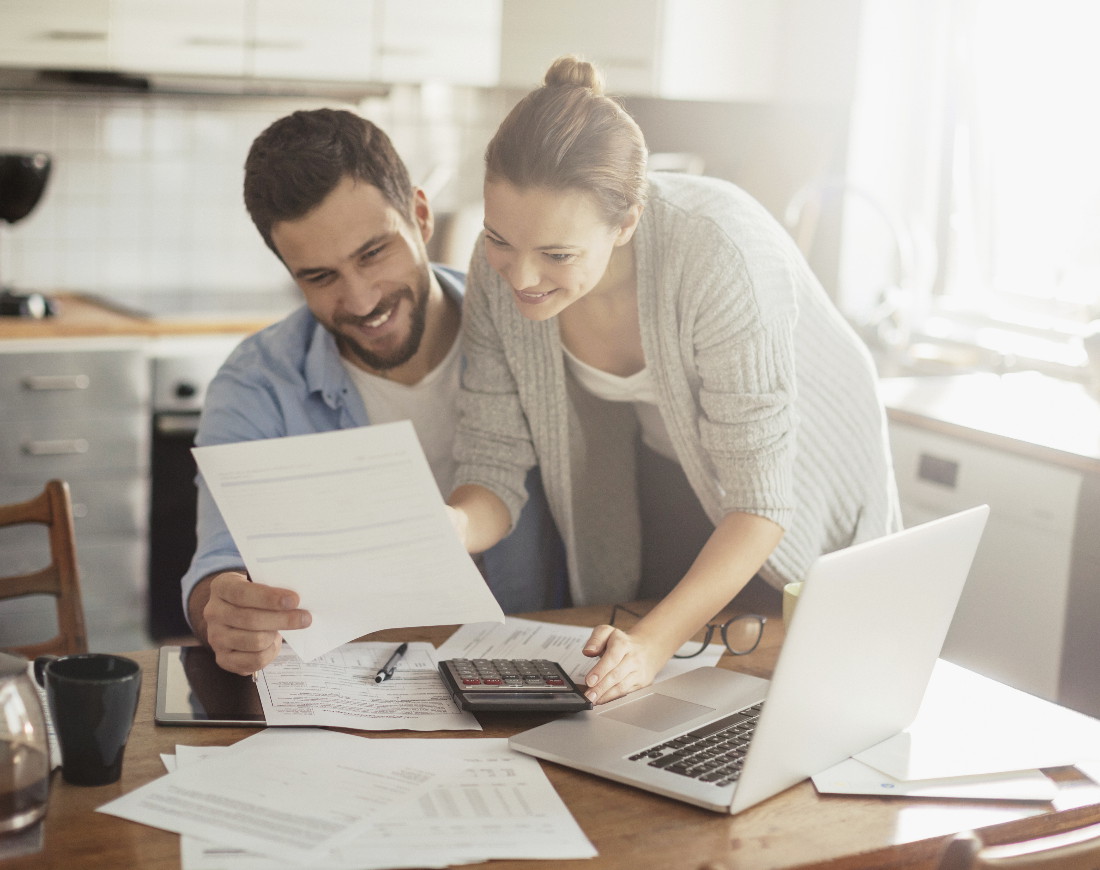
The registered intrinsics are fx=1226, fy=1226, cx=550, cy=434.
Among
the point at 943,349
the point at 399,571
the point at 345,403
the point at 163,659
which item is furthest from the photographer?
the point at 943,349

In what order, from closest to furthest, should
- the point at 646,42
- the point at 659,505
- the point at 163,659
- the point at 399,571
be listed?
1. the point at 399,571
2. the point at 163,659
3. the point at 659,505
4. the point at 646,42

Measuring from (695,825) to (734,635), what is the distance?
0.45 meters

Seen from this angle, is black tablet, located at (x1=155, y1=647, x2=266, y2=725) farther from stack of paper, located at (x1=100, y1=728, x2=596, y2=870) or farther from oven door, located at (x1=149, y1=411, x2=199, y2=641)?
oven door, located at (x1=149, y1=411, x2=199, y2=641)

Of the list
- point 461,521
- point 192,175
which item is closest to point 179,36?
point 192,175

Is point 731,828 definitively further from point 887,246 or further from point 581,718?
point 887,246

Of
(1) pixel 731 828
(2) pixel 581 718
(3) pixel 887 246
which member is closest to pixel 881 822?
(1) pixel 731 828

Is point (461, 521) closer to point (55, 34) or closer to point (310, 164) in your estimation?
point (310, 164)

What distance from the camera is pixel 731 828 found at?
980 millimetres

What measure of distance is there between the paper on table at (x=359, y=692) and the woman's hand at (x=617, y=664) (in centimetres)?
13

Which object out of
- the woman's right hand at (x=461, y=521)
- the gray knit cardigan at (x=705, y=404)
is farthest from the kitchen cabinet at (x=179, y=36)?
the woman's right hand at (x=461, y=521)

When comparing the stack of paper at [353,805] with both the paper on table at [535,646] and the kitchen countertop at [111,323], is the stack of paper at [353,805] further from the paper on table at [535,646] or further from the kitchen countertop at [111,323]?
the kitchen countertop at [111,323]

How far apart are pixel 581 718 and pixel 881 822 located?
0.29 m

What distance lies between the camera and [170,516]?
9.75ft

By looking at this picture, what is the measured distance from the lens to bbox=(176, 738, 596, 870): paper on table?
2.95 ft
